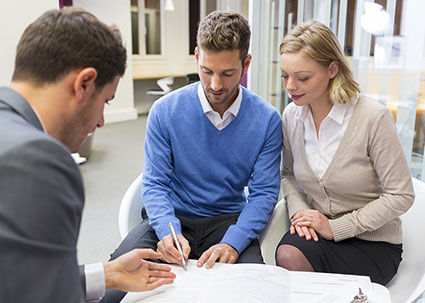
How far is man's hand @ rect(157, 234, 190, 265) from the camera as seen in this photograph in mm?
1295

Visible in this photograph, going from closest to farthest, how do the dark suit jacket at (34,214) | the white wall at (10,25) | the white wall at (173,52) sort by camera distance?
1. the dark suit jacket at (34,214)
2. the white wall at (10,25)
3. the white wall at (173,52)

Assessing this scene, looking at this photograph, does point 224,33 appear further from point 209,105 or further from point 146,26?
point 146,26

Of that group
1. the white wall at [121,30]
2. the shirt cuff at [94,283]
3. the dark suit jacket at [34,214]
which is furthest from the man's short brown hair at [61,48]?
the white wall at [121,30]

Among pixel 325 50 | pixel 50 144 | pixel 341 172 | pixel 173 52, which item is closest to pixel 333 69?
pixel 325 50

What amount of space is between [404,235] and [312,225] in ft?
1.35

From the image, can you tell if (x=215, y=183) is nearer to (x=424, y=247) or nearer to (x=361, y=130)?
(x=361, y=130)

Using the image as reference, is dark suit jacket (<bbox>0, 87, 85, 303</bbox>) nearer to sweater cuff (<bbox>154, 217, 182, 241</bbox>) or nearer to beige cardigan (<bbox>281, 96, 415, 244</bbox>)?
sweater cuff (<bbox>154, 217, 182, 241</bbox>)

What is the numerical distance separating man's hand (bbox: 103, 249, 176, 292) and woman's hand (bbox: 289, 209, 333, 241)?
21.0 inches

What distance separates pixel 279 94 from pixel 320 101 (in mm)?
1453

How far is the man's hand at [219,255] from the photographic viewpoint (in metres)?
1.27

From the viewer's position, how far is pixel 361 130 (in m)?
1.45

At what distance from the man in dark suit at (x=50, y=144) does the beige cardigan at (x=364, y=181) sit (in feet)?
2.78

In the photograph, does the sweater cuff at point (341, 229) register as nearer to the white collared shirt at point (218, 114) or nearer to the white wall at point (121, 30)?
the white collared shirt at point (218, 114)

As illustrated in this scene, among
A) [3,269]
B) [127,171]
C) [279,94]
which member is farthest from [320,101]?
[127,171]
